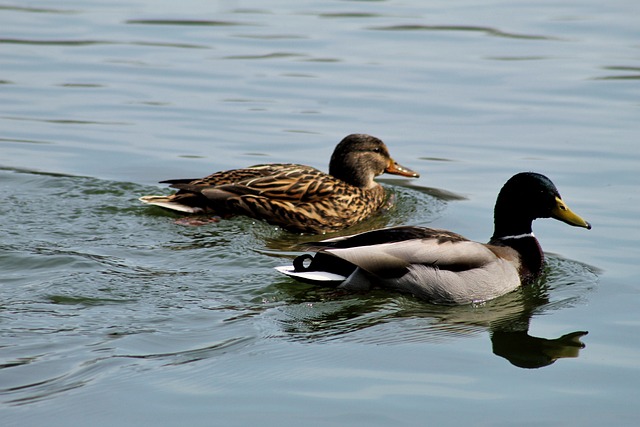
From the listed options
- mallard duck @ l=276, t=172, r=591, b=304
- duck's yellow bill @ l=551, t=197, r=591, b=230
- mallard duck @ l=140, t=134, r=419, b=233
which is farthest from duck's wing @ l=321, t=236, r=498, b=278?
mallard duck @ l=140, t=134, r=419, b=233

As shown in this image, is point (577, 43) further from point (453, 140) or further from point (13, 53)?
point (13, 53)

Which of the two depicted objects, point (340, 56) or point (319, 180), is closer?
point (319, 180)

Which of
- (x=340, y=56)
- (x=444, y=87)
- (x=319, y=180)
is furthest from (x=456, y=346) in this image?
(x=340, y=56)

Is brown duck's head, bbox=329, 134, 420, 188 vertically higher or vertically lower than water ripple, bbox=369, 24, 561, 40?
lower

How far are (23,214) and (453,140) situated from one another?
4.90 metres

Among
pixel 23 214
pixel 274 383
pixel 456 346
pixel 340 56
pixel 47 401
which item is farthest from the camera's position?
pixel 340 56

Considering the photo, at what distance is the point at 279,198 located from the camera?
36.1ft

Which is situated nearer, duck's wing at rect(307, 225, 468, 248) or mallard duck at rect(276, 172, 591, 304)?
mallard duck at rect(276, 172, 591, 304)

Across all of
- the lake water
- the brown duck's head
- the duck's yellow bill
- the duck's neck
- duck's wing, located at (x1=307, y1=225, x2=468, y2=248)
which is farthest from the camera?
the brown duck's head

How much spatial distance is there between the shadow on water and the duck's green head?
1.44 ft

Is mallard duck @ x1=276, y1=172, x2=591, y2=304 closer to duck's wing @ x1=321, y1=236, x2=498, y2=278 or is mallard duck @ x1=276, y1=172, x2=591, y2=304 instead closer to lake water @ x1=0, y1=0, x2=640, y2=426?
duck's wing @ x1=321, y1=236, x2=498, y2=278

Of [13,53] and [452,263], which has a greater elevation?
[13,53]

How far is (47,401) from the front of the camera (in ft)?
20.9

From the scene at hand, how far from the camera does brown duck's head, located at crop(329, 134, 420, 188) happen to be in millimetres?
11750
